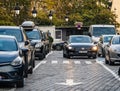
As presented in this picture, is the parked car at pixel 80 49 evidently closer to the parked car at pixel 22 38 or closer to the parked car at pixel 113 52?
the parked car at pixel 113 52

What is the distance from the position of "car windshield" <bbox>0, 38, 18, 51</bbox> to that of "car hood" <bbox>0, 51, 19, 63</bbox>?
717 mm

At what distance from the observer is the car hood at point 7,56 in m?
15.1

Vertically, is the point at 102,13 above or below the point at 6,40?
below

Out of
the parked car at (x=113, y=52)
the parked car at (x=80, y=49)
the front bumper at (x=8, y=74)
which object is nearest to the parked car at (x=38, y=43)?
the parked car at (x=80, y=49)

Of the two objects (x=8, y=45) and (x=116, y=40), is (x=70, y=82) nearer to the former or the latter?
(x=8, y=45)

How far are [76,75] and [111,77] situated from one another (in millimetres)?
1443

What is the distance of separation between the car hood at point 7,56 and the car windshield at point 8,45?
72 centimetres

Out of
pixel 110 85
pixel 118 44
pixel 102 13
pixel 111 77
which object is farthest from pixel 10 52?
pixel 102 13

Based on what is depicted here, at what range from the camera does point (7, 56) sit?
Result: 1540 cm

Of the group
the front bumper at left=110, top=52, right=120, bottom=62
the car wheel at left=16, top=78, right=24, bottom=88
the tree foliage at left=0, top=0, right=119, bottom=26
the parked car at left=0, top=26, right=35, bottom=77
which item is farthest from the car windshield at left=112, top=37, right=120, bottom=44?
the tree foliage at left=0, top=0, right=119, bottom=26

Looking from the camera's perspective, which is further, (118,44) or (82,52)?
(82,52)

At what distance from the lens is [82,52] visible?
109 feet

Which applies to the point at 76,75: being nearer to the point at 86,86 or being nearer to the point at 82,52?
the point at 86,86

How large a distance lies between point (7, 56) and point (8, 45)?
4.59ft
